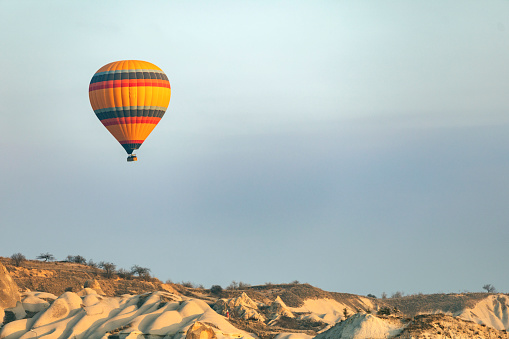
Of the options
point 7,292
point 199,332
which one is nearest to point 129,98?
point 7,292

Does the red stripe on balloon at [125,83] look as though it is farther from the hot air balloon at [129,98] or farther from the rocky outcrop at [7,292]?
the rocky outcrop at [7,292]

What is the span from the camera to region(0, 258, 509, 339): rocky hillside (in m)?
52.2

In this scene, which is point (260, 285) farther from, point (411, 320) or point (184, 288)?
point (411, 320)

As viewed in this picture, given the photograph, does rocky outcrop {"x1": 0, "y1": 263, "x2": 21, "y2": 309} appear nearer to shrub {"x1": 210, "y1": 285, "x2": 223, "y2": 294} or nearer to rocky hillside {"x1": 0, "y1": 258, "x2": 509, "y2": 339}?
rocky hillside {"x1": 0, "y1": 258, "x2": 509, "y2": 339}

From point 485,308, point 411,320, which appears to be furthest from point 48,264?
point 411,320

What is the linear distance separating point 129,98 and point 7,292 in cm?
2711

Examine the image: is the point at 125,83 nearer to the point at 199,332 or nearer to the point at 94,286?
the point at 94,286

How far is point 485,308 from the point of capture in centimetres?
11612

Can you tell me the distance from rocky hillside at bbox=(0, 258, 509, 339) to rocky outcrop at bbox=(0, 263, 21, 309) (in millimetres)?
126

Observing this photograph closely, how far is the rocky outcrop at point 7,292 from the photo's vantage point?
8456cm

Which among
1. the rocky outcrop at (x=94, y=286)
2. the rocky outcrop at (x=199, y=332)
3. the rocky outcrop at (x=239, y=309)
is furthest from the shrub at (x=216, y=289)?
the rocky outcrop at (x=199, y=332)

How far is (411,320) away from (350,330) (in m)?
4.40

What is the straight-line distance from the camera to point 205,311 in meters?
80.8

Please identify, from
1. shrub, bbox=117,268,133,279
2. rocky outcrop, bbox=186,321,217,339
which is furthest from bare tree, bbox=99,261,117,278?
rocky outcrop, bbox=186,321,217,339
